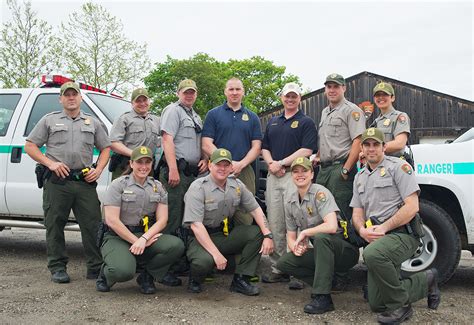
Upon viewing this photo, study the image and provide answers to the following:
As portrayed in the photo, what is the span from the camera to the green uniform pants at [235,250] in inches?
160

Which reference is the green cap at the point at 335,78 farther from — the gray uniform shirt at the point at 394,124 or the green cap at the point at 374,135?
the green cap at the point at 374,135

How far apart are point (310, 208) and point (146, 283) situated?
1.58 meters

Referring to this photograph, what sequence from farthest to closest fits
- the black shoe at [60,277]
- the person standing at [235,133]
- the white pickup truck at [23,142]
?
the white pickup truck at [23,142] < the person standing at [235,133] < the black shoe at [60,277]

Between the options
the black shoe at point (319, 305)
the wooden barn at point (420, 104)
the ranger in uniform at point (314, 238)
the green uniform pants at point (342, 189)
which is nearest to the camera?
the black shoe at point (319, 305)

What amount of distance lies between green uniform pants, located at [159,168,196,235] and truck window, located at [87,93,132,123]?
1135 millimetres

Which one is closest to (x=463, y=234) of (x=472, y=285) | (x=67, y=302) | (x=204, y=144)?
(x=472, y=285)

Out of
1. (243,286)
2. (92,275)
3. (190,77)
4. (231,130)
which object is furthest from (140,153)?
(190,77)

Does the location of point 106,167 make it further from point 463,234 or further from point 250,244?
point 463,234

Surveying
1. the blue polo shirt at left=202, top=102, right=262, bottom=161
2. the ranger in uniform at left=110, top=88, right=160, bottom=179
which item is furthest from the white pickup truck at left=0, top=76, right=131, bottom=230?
the blue polo shirt at left=202, top=102, right=262, bottom=161

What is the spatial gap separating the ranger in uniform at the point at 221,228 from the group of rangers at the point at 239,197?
0.03 ft

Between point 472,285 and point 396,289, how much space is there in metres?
1.71

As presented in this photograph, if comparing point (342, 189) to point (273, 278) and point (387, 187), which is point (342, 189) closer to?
point (387, 187)

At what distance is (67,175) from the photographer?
177 inches

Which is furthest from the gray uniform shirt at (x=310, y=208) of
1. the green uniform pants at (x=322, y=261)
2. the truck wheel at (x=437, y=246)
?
the truck wheel at (x=437, y=246)
